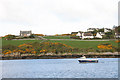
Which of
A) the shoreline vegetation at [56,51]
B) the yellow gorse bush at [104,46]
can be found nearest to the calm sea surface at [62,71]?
the shoreline vegetation at [56,51]

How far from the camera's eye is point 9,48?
10931cm

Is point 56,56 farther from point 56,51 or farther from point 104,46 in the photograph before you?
point 104,46

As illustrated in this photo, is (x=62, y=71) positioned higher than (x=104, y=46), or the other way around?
(x=104, y=46)

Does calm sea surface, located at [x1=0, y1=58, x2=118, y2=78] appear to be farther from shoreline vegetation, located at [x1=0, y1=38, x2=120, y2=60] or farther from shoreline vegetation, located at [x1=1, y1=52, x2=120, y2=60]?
shoreline vegetation, located at [x1=0, y1=38, x2=120, y2=60]

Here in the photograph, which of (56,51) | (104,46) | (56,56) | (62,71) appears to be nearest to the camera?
(62,71)

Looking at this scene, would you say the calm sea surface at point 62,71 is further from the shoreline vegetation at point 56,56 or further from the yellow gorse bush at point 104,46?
the yellow gorse bush at point 104,46

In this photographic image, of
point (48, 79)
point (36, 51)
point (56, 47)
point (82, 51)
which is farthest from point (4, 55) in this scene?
point (48, 79)

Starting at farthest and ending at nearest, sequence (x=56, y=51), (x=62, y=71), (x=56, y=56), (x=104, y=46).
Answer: (x=104, y=46) < (x=56, y=51) < (x=56, y=56) < (x=62, y=71)

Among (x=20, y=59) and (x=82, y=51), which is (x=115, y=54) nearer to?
(x=82, y=51)

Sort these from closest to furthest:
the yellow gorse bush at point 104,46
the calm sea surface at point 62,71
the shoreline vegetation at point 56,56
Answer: the calm sea surface at point 62,71 → the shoreline vegetation at point 56,56 → the yellow gorse bush at point 104,46

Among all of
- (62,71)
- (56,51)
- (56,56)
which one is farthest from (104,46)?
(62,71)

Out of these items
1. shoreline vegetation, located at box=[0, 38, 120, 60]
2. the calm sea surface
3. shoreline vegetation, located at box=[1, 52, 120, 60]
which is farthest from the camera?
shoreline vegetation, located at box=[0, 38, 120, 60]

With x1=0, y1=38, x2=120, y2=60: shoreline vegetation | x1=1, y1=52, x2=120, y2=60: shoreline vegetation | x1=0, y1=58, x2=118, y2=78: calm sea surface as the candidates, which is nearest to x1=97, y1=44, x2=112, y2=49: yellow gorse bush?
x1=0, y1=38, x2=120, y2=60: shoreline vegetation

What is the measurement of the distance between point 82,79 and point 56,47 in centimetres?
6672
